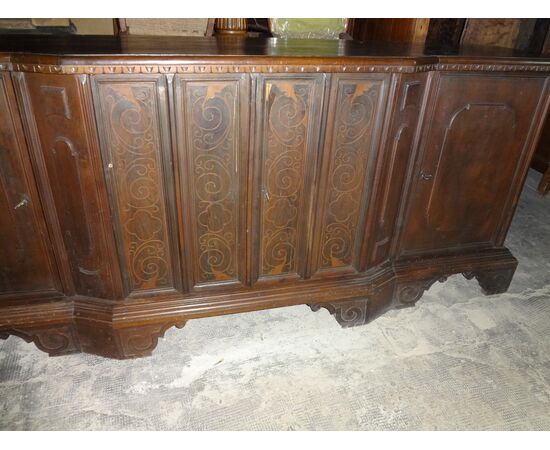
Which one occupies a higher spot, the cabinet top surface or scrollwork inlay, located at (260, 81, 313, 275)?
the cabinet top surface

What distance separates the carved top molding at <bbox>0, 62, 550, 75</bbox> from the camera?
1.07m

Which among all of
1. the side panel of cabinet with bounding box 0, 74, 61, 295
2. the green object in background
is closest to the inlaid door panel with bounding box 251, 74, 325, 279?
the side panel of cabinet with bounding box 0, 74, 61, 295

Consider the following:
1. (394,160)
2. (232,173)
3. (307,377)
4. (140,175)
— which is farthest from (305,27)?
(307,377)

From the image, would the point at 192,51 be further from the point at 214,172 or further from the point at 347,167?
the point at 347,167

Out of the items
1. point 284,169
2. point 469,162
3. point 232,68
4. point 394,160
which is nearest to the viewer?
point 232,68

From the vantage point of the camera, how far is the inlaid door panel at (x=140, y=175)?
1.14 meters

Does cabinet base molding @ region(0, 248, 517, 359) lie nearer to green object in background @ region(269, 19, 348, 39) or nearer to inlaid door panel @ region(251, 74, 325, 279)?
inlaid door panel @ region(251, 74, 325, 279)

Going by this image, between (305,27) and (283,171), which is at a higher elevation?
Result: (305,27)

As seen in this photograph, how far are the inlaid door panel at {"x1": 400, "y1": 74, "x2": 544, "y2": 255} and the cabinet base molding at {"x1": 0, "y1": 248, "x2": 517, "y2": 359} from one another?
161mm

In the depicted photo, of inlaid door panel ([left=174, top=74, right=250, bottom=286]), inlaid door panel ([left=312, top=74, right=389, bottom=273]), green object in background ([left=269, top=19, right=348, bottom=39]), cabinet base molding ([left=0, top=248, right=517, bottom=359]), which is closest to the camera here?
inlaid door panel ([left=174, top=74, right=250, bottom=286])

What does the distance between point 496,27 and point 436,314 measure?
1.90 meters

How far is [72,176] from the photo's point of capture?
1.23m

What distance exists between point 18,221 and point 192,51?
0.79m

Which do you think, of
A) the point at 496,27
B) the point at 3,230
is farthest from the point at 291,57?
the point at 496,27
